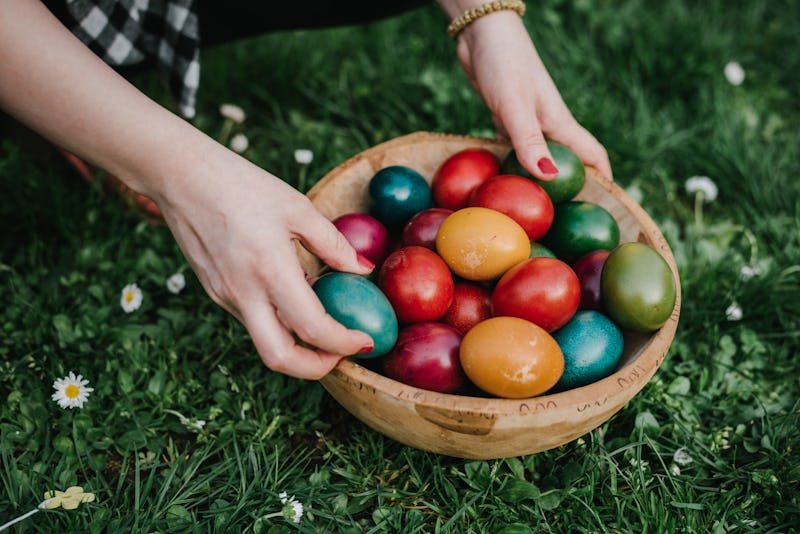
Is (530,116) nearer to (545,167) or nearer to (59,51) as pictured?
(545,167)

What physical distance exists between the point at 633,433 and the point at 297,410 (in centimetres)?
97

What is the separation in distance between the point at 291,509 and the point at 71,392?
2.29ft

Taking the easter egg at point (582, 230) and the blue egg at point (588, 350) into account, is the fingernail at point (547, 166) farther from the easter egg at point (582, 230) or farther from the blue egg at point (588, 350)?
the blue egg at point (588, 350)

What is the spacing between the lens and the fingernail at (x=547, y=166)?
1982 mm

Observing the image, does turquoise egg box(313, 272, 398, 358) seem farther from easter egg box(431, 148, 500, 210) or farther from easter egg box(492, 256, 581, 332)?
easter egg box(431, 148, 500, 210)

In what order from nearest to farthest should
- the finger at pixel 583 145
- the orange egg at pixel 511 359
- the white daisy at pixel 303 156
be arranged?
the orange egg at pixel 511 359, the finger at pixel 583 145, the white daisy at pixel 303 156

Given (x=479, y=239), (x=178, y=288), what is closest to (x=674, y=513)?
(x=479, y=239)

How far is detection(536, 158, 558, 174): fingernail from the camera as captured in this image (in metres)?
1.98

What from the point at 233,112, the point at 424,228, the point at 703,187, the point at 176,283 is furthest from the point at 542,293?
the point at 233,112

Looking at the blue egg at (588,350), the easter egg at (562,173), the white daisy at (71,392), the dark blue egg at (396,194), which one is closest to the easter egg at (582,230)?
the easter egg at (562,173)

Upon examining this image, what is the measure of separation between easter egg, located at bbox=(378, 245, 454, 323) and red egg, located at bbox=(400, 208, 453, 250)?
13cm

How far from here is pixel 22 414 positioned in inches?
74.9

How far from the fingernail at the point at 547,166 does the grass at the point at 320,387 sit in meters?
0.72

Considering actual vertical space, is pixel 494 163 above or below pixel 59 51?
below
